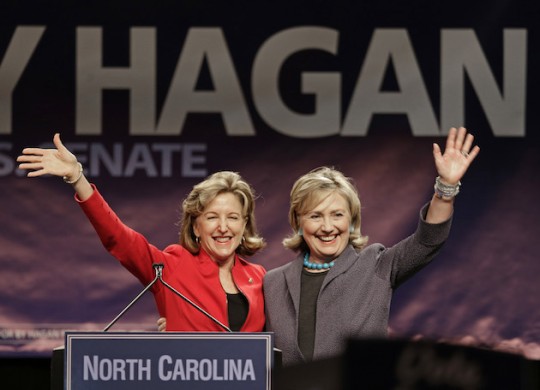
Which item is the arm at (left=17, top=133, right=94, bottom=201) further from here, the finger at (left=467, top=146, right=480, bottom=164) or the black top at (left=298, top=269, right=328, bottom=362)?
the finger at (left=467, top=146, right=480, bottom=164)

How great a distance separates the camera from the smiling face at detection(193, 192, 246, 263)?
118 inches

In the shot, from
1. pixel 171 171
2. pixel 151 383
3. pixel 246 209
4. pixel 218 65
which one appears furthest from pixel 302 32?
pixel 151 383

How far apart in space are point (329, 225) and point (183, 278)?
1.56 feet

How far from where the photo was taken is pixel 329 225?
2.84 meters

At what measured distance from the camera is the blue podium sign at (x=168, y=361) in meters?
2.07

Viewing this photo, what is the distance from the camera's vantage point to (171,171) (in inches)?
174

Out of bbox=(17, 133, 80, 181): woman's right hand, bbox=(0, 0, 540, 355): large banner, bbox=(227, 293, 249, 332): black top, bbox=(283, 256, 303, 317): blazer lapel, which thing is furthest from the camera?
bbox=(0, 0, 540, 355): large banner

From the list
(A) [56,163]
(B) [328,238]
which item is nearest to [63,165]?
(A) [56,163]

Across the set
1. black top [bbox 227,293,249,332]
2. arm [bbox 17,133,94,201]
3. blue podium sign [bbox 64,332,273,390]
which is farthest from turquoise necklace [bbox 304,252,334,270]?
blue podium sign [bbox 64,332,273,390]

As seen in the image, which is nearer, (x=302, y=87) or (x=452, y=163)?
(x=452, y=163)

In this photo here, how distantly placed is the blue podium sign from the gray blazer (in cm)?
57

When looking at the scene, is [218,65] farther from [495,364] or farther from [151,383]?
[495,364]

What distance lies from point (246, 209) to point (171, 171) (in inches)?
55.5

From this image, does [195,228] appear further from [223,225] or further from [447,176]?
[447,176]
